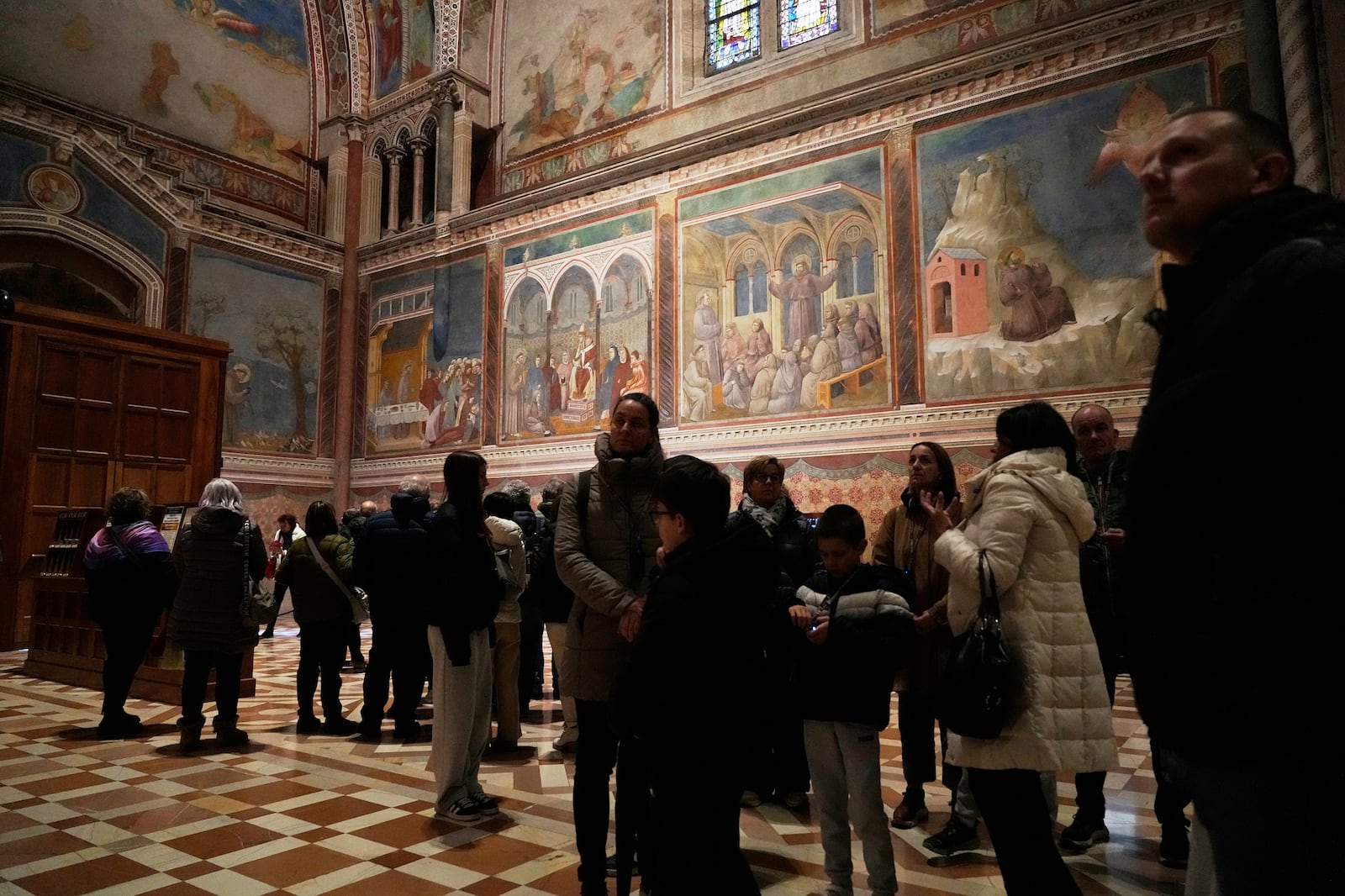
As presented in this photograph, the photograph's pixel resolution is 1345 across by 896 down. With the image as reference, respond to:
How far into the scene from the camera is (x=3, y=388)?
10.3 meters

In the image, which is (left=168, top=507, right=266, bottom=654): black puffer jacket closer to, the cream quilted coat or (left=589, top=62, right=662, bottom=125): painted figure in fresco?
the cream quilted coat

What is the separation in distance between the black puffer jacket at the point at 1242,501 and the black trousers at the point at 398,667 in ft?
16.2

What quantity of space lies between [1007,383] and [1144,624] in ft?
30.3

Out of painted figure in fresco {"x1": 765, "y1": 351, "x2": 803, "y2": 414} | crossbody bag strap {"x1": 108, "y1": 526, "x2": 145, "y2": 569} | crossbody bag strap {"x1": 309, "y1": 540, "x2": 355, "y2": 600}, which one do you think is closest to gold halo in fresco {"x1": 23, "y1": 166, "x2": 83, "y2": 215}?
crossbody bag strap {"x1": 108, "y1": 526, "x2": 145, "y2": 569}

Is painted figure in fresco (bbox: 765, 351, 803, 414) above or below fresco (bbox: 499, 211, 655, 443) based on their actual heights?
below

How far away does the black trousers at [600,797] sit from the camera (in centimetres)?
270

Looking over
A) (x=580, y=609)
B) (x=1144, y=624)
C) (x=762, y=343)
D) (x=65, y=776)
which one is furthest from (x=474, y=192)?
(x=1144, y=624)

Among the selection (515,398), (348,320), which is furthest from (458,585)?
(348,320)

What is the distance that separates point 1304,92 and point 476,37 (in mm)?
13828

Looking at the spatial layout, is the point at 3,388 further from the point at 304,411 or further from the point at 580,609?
the point at 580,609

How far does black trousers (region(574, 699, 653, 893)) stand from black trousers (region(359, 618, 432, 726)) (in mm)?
2967

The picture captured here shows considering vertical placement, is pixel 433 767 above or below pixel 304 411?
below

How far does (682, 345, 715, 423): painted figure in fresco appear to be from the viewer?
39.9 ft

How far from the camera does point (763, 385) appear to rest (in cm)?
1165
